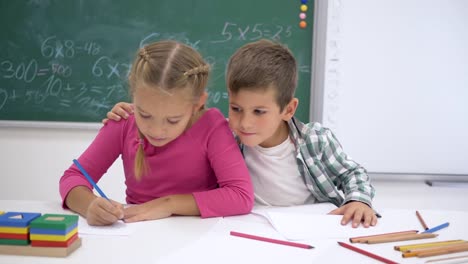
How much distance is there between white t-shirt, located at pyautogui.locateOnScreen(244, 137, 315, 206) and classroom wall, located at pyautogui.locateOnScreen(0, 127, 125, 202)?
147 cm

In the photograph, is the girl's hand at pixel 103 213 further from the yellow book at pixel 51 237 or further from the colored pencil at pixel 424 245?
the colored pencil at pixel 424 245

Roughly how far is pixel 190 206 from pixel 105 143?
38 cm

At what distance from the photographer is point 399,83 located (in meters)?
2.60

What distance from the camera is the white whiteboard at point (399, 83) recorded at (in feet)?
8.39

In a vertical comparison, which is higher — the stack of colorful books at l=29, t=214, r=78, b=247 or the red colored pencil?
the stack of colorful books at l=29, t=214, r=78, b=247

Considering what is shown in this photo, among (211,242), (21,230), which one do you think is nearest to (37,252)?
(21,230)

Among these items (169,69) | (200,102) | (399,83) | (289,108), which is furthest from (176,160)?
(399,83)

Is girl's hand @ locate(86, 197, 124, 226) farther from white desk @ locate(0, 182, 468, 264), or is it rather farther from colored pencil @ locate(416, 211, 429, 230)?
colored pencil @ locate(416, 211, 429, 230)

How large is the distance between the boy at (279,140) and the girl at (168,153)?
88mm

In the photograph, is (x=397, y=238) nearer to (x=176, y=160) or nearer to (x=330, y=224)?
(x=330, y=224)

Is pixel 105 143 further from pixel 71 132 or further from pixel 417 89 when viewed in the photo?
pixel 417 89

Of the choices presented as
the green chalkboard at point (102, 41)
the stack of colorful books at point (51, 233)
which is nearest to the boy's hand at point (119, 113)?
the stack of colorful books at point (51, 233)

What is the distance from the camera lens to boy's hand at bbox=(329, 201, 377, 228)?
119 cm

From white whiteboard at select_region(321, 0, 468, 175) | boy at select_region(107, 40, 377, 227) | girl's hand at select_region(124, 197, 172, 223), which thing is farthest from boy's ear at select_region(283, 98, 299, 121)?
white whiteboard at select_region(321, 0, 468, 175)
